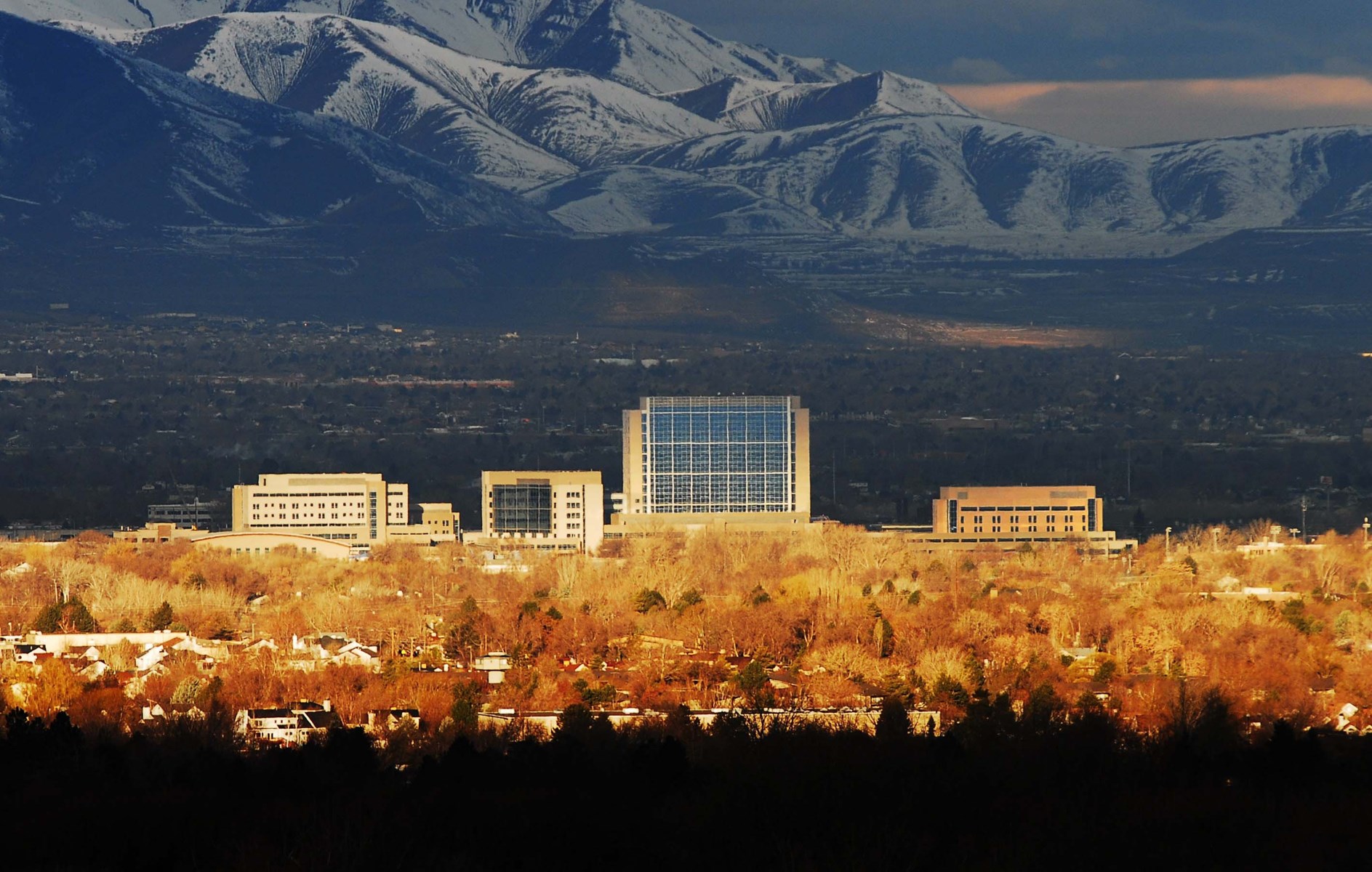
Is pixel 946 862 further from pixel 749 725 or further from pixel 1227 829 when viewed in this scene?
pixel 749 725

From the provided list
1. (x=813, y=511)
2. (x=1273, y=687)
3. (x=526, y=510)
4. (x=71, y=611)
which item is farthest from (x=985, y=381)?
(x=1273, y=687)

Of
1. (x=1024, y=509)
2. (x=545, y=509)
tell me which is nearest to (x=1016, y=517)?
(x=1024, y=509)

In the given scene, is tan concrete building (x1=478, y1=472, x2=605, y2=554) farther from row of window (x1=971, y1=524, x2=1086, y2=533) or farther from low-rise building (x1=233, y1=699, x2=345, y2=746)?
low-rise building (x1=233, y1=699, x2=345, y2=746)

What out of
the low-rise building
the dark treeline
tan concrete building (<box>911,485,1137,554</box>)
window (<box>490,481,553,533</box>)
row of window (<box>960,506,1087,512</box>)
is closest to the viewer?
the dark treeline

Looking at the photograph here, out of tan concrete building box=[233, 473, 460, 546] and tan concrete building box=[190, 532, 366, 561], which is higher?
tan concrete building box=[233, 473, 460, 546]

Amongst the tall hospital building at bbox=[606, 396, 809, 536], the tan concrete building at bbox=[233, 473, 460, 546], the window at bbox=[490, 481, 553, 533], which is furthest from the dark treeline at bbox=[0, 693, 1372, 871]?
the tall hospital building at bbox=[606, 396, 809, 536]

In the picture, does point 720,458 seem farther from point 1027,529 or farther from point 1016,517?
point 1027,529
